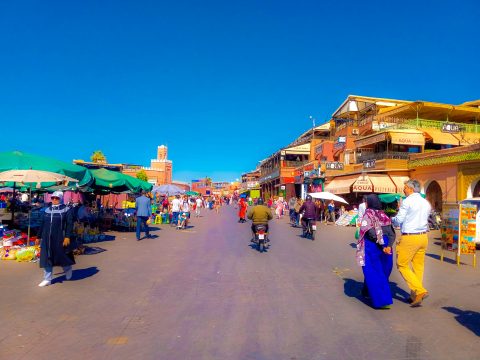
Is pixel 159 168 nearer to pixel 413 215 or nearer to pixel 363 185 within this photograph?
pixel 363 185

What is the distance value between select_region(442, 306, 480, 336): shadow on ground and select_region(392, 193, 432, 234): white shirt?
3.99 feet

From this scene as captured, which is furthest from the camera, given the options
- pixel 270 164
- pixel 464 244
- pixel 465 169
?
pixel 270 164

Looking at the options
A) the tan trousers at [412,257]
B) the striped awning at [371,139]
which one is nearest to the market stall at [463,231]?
the tan trousers at [412,257]

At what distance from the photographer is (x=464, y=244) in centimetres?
959

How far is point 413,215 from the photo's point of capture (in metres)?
5.82

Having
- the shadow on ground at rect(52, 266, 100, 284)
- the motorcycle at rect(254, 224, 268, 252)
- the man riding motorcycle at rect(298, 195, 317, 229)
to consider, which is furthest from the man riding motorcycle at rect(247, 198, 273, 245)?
the shadow on ground at rect(52, 266, 100, 284)

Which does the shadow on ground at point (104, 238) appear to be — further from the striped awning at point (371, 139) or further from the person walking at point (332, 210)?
the striped awning at point (371, 139)

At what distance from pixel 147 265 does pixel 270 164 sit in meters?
51.7

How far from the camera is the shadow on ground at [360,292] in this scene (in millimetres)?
6128

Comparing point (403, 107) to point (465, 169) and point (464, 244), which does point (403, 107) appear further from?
point (464, 244)

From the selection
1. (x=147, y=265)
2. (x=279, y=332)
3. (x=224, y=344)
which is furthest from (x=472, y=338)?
(x=147, y=265)

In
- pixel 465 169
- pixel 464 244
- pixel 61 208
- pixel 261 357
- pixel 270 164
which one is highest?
pixel 270 164

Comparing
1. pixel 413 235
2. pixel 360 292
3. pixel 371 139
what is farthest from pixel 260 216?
pixel 371 139

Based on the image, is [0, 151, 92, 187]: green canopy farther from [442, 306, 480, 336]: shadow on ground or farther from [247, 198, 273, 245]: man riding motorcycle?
[442, 306, 480, 336]: shadow on ground
